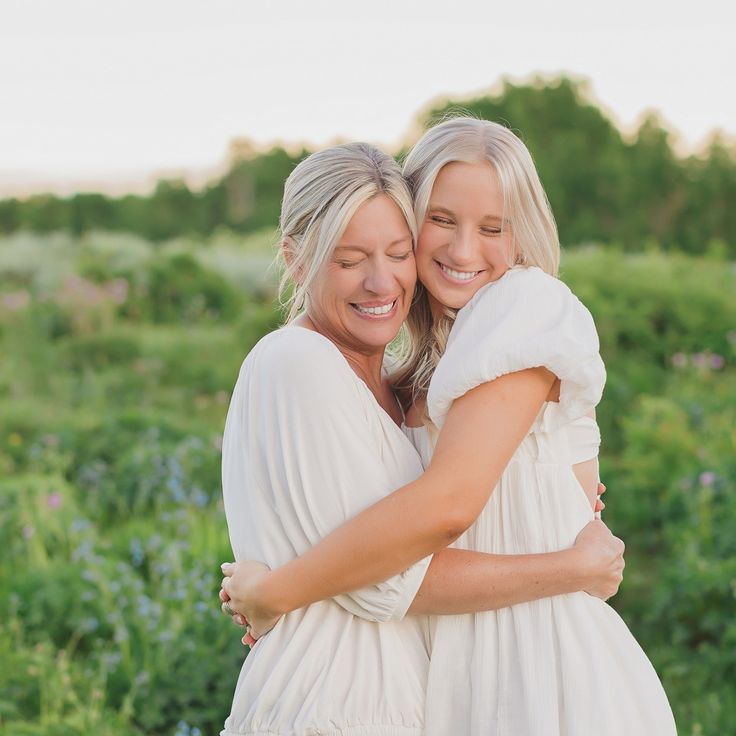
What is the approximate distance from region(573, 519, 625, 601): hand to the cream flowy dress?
24mm

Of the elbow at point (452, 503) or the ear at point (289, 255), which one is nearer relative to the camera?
the elbow at point (452, 503)

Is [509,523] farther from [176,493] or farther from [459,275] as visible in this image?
[176,493]

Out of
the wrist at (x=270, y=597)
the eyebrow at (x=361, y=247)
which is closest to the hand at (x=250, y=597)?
the wrist at (x=270, y=597)

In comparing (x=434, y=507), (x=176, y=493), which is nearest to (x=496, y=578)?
(x=434, y=507)

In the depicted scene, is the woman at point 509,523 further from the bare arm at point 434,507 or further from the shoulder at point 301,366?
the shoulder at point 301,366

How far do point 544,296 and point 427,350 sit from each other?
0.58 meters

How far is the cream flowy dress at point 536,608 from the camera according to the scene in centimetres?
210

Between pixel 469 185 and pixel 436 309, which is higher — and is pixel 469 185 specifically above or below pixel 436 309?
above

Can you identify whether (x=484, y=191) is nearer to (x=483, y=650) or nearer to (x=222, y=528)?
(x=483, y=650)

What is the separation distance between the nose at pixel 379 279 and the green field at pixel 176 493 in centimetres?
44

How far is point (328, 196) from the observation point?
228 centimetres

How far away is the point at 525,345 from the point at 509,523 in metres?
0.41

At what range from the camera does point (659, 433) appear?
22.6 feet

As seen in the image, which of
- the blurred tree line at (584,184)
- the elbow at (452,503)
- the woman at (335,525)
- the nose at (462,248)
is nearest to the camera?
the elbow at (452,503)
